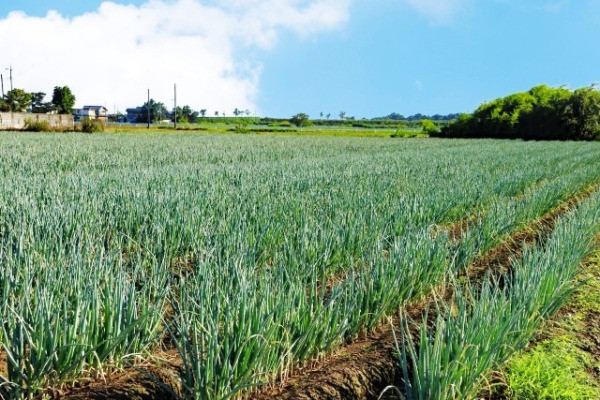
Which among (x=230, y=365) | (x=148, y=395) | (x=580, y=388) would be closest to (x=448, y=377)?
(x=230, y=365)

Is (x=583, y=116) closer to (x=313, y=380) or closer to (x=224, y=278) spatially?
(x=224, y=278)

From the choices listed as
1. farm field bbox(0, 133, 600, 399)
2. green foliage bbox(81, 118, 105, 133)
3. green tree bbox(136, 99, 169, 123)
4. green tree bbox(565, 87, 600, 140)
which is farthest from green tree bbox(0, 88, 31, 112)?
farm field bbox(0, 133, 600, 399)

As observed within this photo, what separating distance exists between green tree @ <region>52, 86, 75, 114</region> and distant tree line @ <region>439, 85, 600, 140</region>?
164 ft

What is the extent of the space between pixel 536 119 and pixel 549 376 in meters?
50.0

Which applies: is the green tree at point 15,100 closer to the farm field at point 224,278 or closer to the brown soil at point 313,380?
the farm field at point 224,278

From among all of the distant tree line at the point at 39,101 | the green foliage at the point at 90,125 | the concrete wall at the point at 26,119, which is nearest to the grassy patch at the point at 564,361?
the green foliage at the point at 90,125

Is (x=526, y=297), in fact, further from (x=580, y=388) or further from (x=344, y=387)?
(x=344, y=387)

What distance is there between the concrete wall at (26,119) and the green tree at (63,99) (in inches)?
1258

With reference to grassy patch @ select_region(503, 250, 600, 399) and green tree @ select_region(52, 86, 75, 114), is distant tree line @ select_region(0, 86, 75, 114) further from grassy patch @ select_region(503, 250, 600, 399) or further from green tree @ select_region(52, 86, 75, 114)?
grassy patch @ select_region(503, 250, 600, 399)

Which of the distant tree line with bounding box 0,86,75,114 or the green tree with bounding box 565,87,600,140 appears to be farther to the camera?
the distant tree line with bounding box 0,86,75,114

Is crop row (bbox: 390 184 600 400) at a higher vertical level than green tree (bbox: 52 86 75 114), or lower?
lower

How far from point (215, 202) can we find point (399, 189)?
10.4 feet

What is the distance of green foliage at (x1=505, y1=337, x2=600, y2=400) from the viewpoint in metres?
2.77

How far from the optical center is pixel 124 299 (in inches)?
104
